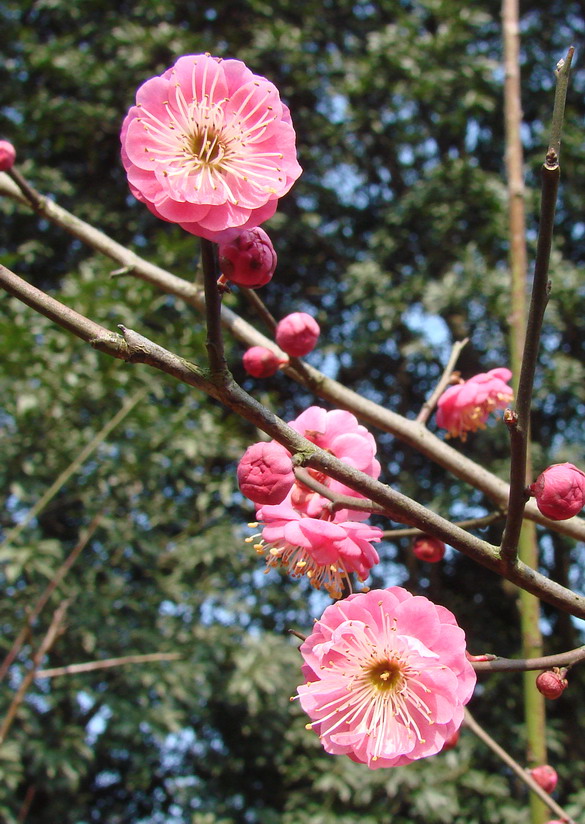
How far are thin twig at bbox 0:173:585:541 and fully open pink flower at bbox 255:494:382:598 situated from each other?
0.65ft

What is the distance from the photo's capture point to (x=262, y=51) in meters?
3.67

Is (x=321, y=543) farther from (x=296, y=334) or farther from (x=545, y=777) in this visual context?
(x=545, y=777)

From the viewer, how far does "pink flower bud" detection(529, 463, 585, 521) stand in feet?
1.72

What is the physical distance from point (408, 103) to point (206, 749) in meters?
3.30

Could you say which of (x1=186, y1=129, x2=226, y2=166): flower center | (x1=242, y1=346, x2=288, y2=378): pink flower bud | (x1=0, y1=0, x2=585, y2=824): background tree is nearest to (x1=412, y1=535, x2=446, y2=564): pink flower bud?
(x1=242, y1=346, x2=288, y2=378): pink flower bud

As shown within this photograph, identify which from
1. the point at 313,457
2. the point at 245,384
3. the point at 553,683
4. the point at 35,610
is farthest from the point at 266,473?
the point at 245,384

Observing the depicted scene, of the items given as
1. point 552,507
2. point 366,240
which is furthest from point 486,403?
point 366,240

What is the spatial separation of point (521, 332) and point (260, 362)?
2.01ft

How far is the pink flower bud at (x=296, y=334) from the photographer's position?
801mm

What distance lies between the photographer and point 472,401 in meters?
1.02

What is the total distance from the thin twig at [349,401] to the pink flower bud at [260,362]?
32 millimetres

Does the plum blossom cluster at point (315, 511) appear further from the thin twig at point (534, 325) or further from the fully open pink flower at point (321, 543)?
the thin twig at point (534, 325)

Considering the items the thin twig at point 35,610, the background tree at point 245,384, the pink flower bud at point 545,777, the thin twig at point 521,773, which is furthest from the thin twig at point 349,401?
the background tree at point 245,384

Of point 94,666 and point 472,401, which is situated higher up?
point 472,401
